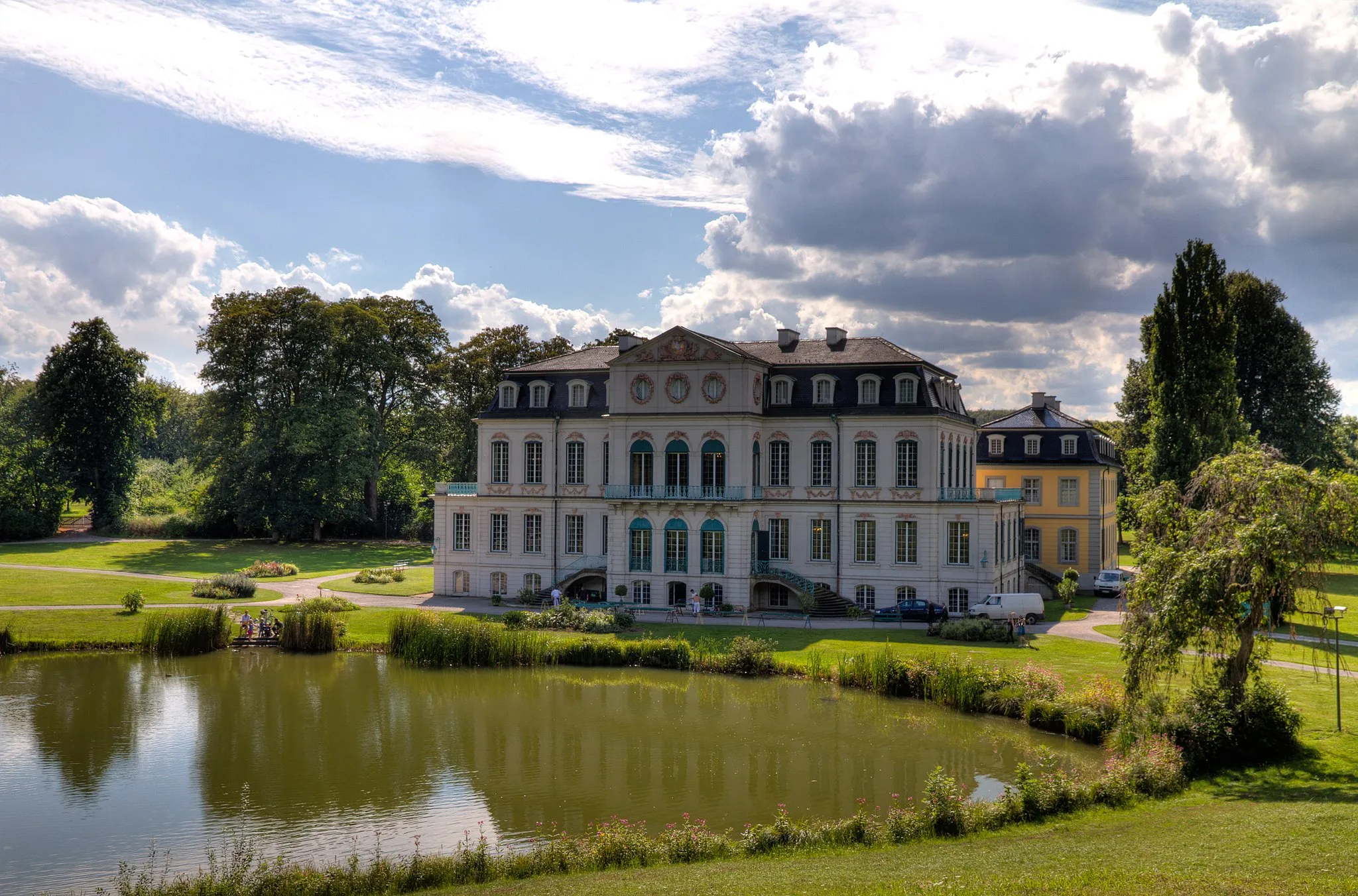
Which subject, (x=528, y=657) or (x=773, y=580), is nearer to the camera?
(x=528, y=657)

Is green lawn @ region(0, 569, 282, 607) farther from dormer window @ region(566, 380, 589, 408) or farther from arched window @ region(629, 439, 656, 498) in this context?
arched window @ region(629, 439, 656, 498)

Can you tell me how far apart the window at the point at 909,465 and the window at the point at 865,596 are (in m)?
4.10

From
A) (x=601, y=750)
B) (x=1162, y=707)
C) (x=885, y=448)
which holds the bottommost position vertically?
(x=601, y=750)

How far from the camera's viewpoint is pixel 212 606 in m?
40.8

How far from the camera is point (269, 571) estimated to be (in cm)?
5184

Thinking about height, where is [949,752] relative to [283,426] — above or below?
below

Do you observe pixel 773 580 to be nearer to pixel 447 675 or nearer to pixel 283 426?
pixel 447 675

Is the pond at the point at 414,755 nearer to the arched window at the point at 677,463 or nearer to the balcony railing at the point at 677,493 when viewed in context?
the balcony railing at the point at 677,493

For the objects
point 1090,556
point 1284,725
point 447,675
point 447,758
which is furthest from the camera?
point 1090,556

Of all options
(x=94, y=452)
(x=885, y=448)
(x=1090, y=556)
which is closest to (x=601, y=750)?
(x=885, y=448)

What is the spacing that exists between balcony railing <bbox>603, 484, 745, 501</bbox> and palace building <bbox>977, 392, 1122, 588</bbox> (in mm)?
16917

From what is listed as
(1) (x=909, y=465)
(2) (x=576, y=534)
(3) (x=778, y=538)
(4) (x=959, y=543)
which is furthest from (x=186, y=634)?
(4) (x=959, y=543)

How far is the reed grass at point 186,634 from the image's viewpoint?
3447 centimetres

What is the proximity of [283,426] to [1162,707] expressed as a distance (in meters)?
53.1
